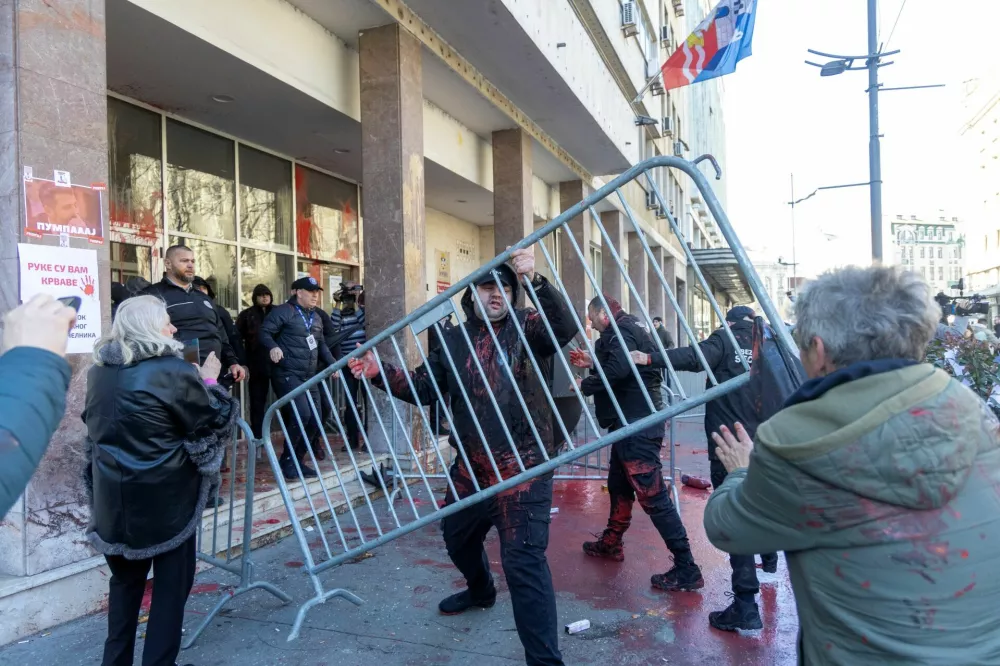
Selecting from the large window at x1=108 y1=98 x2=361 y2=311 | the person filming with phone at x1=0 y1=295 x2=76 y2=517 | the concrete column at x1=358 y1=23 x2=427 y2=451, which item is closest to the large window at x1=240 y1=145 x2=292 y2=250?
the large window at x1=108 y1=98 x2=361 y2=311

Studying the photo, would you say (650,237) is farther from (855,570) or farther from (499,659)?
(855,570)

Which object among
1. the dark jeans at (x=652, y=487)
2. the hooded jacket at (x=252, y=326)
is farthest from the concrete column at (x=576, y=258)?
the dark jeans at (x=652, y=487)

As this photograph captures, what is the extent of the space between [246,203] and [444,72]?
3.09m

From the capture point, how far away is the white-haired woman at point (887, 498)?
1512 mm

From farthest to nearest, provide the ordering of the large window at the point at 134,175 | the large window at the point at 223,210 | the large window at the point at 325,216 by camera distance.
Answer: the large window at the point at 325,216
the large window at the point at 223,210
the large window at the point at 134,175

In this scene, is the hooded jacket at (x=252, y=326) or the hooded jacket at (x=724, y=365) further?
the hooded jacket at (x=252, y=326)

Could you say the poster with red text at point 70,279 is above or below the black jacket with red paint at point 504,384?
above

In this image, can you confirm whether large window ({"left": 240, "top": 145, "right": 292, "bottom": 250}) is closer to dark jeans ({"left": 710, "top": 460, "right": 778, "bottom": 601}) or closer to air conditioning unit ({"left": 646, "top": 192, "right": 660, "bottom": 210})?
dark jeans ({"left": 710, "top": 460, "right": 778, "bottom": 601})

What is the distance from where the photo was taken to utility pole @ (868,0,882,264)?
1256cm

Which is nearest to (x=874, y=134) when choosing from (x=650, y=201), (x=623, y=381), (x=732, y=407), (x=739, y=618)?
(x=650, y=201)

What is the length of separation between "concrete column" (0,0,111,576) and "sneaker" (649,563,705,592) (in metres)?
3.57

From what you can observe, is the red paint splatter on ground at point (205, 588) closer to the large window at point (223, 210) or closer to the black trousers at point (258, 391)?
the black trousers at point (258, 391)

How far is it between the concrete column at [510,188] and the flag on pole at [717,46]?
3107 mm

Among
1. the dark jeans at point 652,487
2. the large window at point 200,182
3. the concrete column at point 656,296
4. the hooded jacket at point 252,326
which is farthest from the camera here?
→ the concrete column at point 656,296
